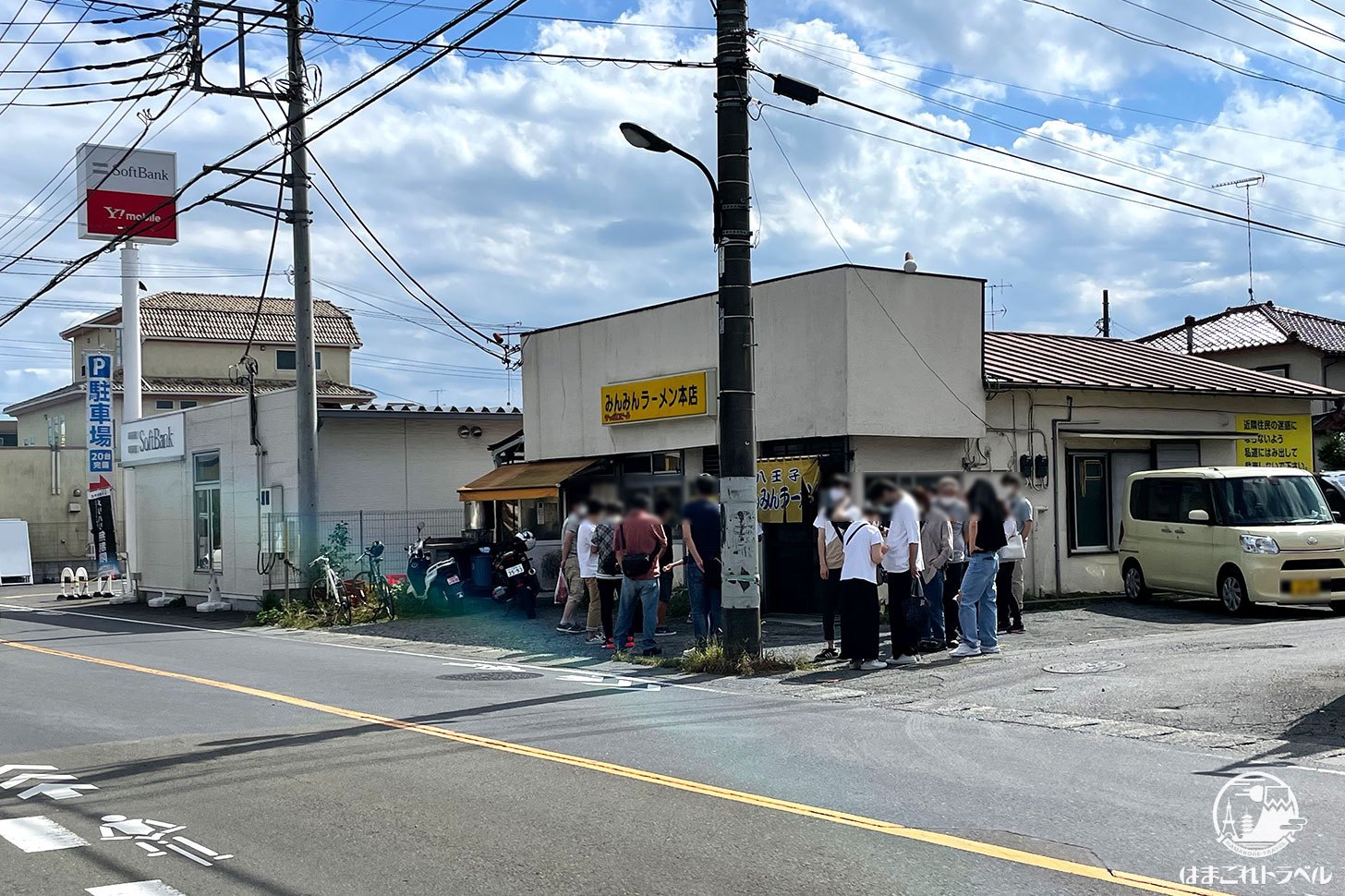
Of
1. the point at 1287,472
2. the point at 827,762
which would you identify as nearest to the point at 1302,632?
the point at 1287,472

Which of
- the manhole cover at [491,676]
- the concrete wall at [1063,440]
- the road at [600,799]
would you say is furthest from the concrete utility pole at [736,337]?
the concrete wall at [1063,440]

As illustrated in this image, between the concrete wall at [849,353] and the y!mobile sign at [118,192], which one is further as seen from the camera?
the y!mobile sign at [118,192]

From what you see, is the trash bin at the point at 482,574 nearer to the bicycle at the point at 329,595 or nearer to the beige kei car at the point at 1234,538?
the bicycle at the point at 329,595

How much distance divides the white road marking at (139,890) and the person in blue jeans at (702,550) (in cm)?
921

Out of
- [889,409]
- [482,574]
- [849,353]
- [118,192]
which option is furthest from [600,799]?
[118,192]

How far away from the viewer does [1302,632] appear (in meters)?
15.0

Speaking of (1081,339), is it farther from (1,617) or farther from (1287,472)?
(1,617)

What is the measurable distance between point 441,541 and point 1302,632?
50.5 ft

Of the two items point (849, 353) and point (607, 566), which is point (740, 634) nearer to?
point (607, 566)

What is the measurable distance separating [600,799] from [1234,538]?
13125mm

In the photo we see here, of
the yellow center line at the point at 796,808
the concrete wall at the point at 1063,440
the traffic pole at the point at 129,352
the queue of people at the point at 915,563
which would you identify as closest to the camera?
the yellow center line at the point at 796,808

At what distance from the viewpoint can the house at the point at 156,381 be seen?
55.6 m

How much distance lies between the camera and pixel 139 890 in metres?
5.83

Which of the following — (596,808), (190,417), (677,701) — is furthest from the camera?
(190,417)
